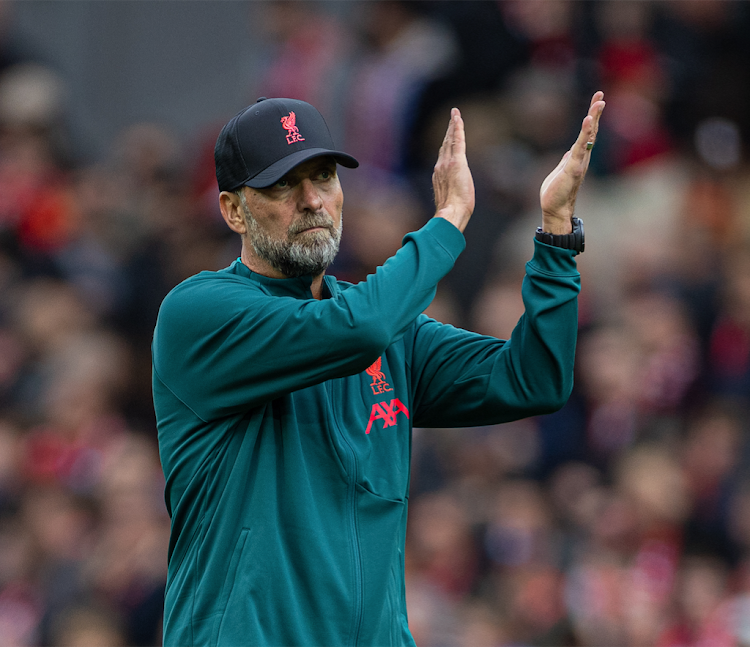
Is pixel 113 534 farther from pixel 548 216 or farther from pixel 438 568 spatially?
pixel 548 216

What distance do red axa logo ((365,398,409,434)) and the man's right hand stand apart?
0.45 metres

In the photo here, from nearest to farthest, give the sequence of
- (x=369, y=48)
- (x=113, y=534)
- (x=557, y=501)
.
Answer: (x=557, y=501), (x=113, y=534), (x=369, y=48)

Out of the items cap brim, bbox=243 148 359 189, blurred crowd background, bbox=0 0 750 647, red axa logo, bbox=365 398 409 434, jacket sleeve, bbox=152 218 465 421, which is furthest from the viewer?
blurred crowd background, bbox=0 0 750 647

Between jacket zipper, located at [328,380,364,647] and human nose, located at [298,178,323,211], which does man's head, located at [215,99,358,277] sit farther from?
jacket zipper, located at [328,380,364,647]

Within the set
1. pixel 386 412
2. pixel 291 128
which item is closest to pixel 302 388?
pixel 386 412

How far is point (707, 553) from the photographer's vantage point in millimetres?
5117

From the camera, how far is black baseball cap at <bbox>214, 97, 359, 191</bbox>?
102 inches

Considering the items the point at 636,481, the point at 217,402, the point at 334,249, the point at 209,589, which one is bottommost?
the point at 636,481

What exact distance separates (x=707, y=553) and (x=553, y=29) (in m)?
3.59

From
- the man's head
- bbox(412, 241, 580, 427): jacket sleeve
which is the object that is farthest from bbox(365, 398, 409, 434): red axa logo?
the man's head

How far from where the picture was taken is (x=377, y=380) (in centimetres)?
272

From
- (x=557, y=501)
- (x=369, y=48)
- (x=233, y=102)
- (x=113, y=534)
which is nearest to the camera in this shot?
(x=557, y=501)

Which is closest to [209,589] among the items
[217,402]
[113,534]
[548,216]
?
[217,402]

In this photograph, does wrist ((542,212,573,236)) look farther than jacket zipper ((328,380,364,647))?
Yes
